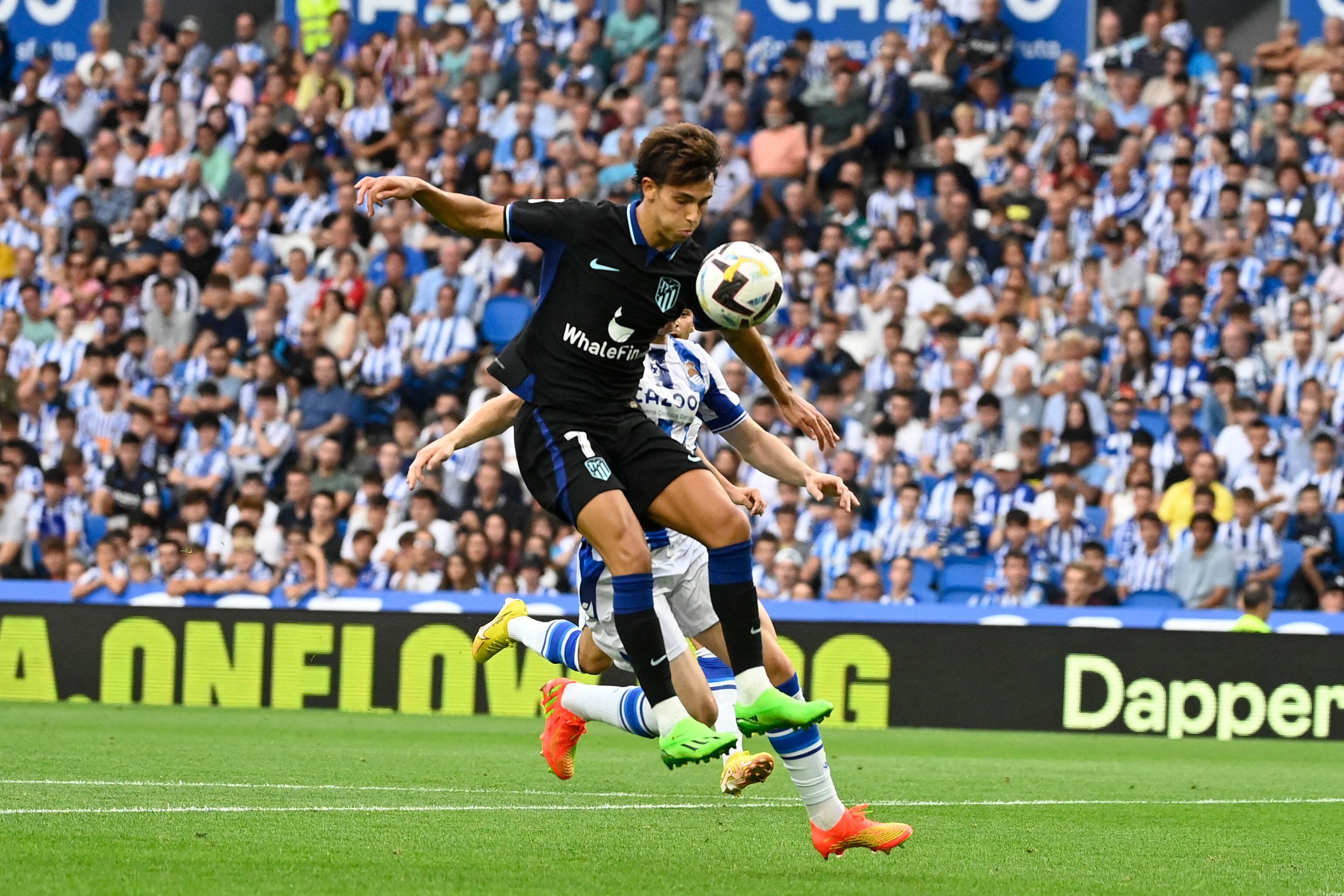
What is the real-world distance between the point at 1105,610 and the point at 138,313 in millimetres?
11189

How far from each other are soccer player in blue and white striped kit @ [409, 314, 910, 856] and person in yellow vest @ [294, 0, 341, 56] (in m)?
15.3

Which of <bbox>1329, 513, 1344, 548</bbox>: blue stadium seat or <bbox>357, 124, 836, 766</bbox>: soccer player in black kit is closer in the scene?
<bbox>357, 124, 836, 766</bbox>: soccer player in black kit

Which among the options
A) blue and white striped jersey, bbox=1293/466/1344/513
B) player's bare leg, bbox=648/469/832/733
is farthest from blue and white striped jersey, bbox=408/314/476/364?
player's bare leg, bbox=648/469/832/733

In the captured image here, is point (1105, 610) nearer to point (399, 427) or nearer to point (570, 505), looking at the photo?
point (399, 427)

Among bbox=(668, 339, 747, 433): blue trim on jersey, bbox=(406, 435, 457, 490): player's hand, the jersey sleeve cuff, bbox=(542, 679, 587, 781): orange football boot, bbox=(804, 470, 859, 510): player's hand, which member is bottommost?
bbox=(542, 679, 587, 781): orange football boot

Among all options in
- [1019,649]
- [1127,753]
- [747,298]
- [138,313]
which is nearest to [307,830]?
[747,298]

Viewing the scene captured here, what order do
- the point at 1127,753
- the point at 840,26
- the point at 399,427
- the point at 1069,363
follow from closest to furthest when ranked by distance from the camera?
the point at 1127,753 < the point at 1069,363 < the point at 399,427 < the point at 840,26

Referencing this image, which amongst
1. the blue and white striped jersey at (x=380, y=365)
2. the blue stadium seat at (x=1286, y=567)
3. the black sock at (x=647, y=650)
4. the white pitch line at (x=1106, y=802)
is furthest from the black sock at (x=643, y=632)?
the blue and white striped jersey at (x=380, y=365)

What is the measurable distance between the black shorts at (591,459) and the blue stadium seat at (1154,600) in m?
9.61

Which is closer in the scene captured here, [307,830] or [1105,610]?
[307,830]

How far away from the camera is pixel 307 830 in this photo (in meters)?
7.40

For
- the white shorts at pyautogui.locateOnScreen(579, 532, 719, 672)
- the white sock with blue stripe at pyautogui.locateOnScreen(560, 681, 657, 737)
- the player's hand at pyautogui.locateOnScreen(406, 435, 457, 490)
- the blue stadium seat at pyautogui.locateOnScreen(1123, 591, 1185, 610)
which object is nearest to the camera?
the player's hand at pyautogui.locateOnScreen(406, 435, 457, 490)

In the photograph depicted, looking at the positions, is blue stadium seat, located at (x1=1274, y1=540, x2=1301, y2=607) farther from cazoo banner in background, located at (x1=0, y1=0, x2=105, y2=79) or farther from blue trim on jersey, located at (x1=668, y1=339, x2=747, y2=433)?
cazoo banner in background, located at (x1=0, y1=0, x2=105, y2=79)

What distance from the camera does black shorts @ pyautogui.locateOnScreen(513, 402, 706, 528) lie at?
7.15 metres
